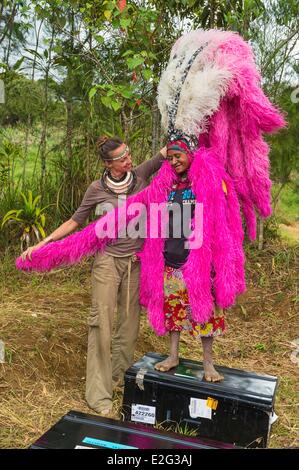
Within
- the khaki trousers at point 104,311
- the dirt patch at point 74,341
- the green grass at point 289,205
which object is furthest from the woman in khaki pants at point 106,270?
the green grass at point 289,205

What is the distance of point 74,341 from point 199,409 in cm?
133

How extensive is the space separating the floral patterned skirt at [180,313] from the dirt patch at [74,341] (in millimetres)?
697

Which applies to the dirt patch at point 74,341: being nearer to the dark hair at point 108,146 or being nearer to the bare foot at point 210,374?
the bare foot at point 210,374

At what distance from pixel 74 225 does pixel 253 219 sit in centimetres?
102

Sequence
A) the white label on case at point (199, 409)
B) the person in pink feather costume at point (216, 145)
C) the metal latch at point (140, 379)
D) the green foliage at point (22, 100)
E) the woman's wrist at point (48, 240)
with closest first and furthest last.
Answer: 1. the person in pink feather costume at point (216, 145)
2. the white label on case at point (199, 409)
3. the metal latch at point (140, 379)
4. the woman's wrist at point (48, 240)
5. the green foliage at point (22, 100)

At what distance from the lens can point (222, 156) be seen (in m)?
2.71

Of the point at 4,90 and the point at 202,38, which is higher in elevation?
the point at 4,90

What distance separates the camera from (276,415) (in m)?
3.08

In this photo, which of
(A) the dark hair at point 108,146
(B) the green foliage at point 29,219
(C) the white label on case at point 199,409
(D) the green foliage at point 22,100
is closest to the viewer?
(C) the white label on case at point 199,409

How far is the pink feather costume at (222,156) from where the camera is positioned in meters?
2.61

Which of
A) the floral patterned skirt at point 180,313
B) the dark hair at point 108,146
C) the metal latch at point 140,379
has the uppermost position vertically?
the dark hair at point 108,146

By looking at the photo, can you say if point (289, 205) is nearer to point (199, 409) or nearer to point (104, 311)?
point (104, 311)
